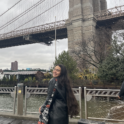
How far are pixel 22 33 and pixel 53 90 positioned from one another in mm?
34435

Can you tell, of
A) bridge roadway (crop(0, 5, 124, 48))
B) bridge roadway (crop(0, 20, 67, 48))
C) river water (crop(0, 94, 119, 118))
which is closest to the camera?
river water (crop(0, 94, 119, 118))

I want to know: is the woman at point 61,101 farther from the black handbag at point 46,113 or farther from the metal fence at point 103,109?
the metal fence at point 103,109

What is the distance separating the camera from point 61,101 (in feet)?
6.87

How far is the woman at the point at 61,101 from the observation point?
1997 mm

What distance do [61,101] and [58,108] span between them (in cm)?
12

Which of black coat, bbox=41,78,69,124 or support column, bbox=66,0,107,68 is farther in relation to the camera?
support column, bbox=66,0,107,68

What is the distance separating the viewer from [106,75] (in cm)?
1434

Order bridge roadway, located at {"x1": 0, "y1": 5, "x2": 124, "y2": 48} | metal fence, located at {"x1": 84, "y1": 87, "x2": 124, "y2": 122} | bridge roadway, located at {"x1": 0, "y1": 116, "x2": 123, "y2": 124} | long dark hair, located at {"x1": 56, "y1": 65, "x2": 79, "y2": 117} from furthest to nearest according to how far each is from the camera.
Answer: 1. bridge roadway, located at {"x1": 0, "y1": 5, "x2": 124, "y2": 48}
2. bridge roadway, located at {"x1": 0, "y1": 116, "x2": 123, "y2": 124}
3. metal fence, located at {"x1": 84, "y1": 87, "x2": 124, "y2": 122}
4. long dark hair, located at {"x1": 56, "y1": 65, "x2": 79, "y2": 117}

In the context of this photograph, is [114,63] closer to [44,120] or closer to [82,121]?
[82,121]

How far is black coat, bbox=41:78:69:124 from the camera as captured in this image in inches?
78.0

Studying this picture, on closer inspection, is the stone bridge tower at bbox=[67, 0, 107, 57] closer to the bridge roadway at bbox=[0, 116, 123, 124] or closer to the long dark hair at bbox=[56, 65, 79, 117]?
the bridge roadway at bbox=[0, 116, 123, 124]

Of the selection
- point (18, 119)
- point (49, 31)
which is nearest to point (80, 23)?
point (49, 31)

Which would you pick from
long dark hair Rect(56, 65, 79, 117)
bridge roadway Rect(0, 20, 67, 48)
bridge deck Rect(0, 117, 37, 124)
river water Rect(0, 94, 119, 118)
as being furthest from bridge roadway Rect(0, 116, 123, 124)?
bridge roadway Rect(0, 20, 67, 48)

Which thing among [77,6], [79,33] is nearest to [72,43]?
[79,33]
